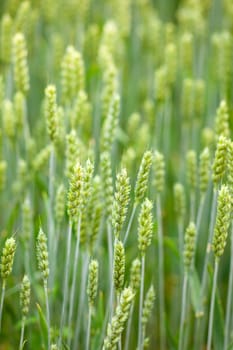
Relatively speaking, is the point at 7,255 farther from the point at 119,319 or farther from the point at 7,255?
the point at 119,319

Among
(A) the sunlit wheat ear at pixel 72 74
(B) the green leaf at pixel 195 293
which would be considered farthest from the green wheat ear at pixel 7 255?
(A) the sunlit wheat ear at pixel 72 74

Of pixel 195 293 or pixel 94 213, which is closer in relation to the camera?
pixel 94 213

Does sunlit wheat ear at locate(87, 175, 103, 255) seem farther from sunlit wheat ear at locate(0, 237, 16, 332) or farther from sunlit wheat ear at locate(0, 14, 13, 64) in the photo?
sunlit wheat ear at locate(0, 14, 13, 64)

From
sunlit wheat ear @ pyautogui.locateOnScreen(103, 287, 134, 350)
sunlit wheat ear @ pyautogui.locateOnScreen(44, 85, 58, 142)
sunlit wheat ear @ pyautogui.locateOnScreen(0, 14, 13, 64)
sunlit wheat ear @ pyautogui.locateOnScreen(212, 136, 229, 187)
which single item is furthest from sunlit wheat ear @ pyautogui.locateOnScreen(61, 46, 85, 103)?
sunlit wheat ear @ pyautogui.locateOnScreen(103, 287, 134, 350)

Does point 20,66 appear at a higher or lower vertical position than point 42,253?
higher

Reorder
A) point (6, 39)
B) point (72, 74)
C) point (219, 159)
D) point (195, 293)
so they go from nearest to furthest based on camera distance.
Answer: point (219, 159) → point (195, 293) → point (72, 74) → point (6, 39)

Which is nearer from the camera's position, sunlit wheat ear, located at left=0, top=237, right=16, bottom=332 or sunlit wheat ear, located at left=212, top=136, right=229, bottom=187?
sunlit wheat ear, located at left=0, top=237, right=16, bottom=332

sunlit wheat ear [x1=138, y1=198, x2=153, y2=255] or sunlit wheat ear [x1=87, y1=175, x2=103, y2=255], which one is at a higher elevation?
sunlit wheat ear [x1=87, y1=175, x2=103, y2=255]

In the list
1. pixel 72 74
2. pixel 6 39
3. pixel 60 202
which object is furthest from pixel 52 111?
pixel 6 39

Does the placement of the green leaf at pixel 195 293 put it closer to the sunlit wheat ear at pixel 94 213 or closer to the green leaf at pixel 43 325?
the sunlit wheat ear at pixel 94 213
